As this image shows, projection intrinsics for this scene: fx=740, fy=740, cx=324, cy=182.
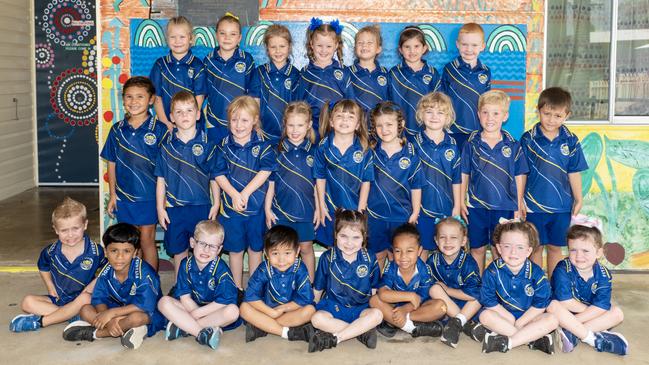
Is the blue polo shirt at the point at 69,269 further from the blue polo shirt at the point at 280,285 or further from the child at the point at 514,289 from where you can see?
the child at the point at 514,289

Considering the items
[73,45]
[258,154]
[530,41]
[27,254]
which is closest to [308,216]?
[258,154]

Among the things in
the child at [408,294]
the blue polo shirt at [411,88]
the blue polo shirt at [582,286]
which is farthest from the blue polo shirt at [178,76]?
the blue polo shirt at [582,286]

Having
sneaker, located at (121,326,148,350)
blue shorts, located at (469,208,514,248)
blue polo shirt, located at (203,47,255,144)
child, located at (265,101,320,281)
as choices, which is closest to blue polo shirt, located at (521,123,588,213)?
blue shorts, located at (469,208,514,248)

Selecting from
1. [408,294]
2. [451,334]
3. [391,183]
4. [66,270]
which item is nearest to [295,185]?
[391,183]

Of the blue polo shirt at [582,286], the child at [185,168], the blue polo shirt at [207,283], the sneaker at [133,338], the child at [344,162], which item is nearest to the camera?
the sneaker at [133,338]

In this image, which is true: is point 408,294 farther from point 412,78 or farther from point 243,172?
point 412,78

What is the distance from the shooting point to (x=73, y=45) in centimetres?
968

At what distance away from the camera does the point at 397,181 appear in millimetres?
4852

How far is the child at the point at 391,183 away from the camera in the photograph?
484 centimetres

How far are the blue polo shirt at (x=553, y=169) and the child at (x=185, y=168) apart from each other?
7.04 ft

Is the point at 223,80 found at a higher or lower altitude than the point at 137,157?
higher

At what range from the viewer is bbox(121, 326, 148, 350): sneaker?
4102mm

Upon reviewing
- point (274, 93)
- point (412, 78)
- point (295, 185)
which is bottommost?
point (295, 185)

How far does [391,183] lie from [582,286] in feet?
4.37
